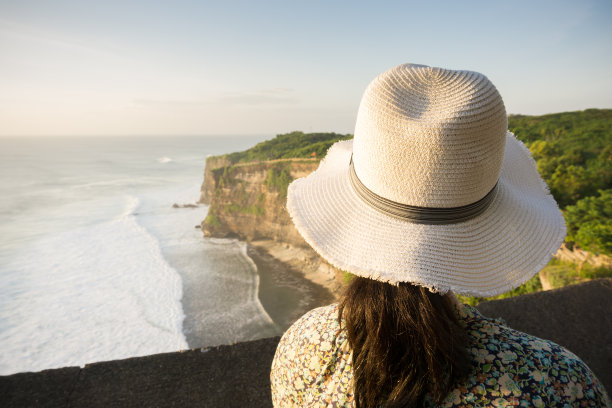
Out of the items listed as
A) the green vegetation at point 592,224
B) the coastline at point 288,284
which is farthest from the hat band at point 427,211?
the coastline at point 288,284

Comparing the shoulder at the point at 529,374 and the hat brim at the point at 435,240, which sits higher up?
the hat brim at the point at 435,240

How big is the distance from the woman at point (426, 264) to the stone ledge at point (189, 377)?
1.34 metres

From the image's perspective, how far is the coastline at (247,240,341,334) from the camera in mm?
17859

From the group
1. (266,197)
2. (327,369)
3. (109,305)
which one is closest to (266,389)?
(327,369)

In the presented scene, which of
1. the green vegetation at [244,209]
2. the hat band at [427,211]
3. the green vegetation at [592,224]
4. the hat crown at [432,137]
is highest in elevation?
the hat crown at [432,137]

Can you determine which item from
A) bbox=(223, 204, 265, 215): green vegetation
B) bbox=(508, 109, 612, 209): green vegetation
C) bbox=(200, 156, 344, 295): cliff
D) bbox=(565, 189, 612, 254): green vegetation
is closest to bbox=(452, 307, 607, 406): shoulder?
bbox=(565, 189, 612, 254): green vegetation

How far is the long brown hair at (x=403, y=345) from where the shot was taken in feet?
2.90

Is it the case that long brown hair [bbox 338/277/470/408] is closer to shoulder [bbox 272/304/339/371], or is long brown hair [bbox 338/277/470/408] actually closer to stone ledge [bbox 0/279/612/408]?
shoulder [bbox 272/304/339/371]

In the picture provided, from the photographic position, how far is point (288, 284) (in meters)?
20.7

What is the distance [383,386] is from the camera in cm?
93

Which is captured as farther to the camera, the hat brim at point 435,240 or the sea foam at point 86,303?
the sea foam at point 86,303

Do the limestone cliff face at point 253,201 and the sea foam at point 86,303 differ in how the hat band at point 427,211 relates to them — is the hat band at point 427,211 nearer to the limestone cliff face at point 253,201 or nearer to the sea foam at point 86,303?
the sea foam at point 86,303

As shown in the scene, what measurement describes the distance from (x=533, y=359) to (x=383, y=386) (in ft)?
1.38

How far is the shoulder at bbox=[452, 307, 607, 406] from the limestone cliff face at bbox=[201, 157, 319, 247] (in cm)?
2481
